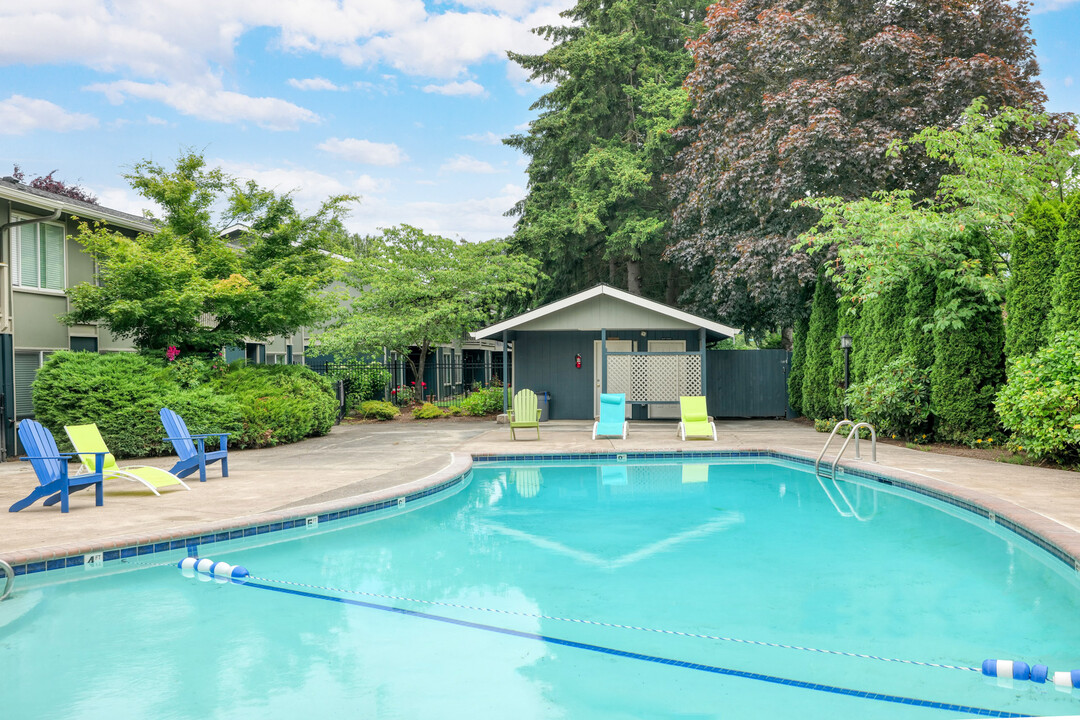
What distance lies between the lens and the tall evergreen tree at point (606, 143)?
72.7 ft

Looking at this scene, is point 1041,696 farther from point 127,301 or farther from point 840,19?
point 840,19

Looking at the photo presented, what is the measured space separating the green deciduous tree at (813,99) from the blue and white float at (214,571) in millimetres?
13563

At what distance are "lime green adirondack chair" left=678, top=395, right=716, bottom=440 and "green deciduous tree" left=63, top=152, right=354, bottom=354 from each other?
7239 mm

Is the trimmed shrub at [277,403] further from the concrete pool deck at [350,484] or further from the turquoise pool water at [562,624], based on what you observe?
the turquoise pool water at [562,624]

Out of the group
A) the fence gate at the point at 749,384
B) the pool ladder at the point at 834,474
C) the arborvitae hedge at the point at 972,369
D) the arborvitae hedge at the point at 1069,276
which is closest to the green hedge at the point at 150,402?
the pool ladder at the point at 834,474

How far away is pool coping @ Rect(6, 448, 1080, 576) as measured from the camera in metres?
5.40

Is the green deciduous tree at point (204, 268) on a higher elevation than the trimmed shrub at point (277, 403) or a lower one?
higher

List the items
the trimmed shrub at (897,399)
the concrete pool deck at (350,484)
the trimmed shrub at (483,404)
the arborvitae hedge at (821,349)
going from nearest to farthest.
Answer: the concrete pool deck at (350,484), the trimmed shrub at (897,399), the arborvitae hedge at (821,349), the trimmed shrub at (483,404)

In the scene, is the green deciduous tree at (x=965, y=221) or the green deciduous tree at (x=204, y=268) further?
the green deciduous tree at (x=204, y=268)

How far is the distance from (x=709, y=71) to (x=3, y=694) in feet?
60.9

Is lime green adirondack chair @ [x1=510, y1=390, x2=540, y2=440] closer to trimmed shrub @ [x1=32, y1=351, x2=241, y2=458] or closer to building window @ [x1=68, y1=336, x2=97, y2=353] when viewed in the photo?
trimmed shrub @ [x1=32, y1=351, x2=241, y2=458]

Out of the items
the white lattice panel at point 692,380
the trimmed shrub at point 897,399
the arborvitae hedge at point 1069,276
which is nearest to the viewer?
the arborvitae hedge at point 1069,276

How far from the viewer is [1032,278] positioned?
9875 mm

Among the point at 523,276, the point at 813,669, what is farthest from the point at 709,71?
the point at 813,669
